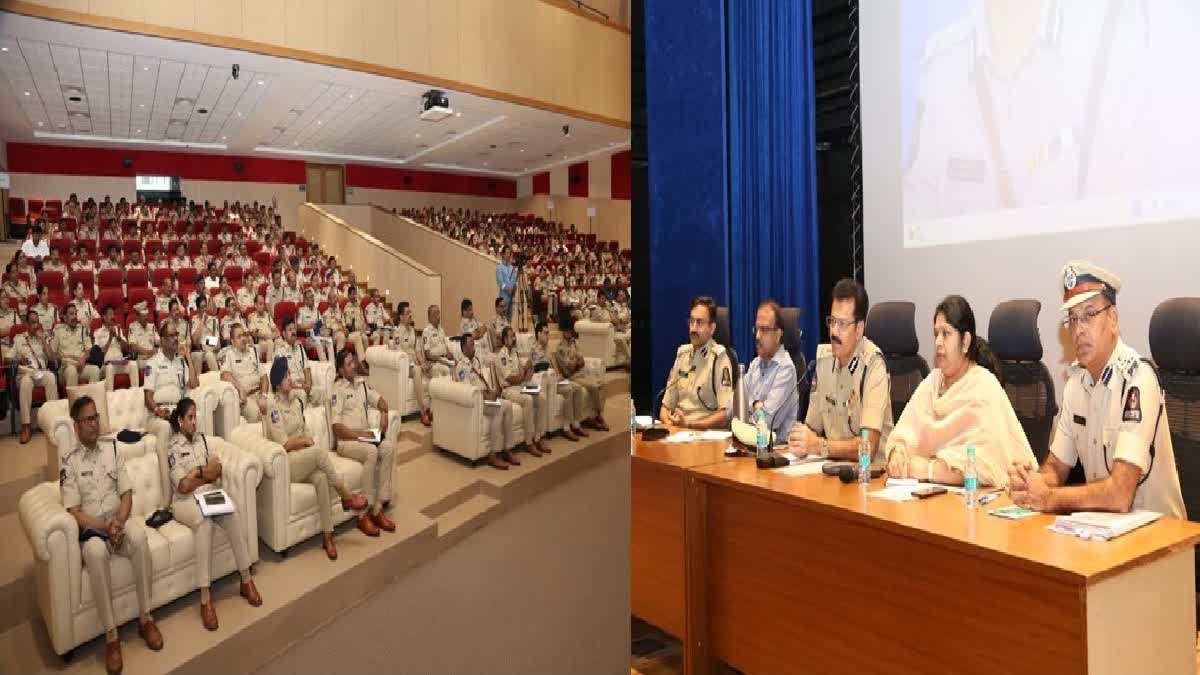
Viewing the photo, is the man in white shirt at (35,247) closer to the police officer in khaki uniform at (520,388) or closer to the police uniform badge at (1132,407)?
the police officer in khaki uniform at (520,388)

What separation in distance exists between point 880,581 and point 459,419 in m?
1.71

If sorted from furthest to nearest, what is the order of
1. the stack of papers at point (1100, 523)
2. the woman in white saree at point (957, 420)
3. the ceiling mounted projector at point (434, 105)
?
the woman in white saree at point (957, 420) → the stack of papers at point (1100, 523) → the ceiling mounted projector at point (434, 105)

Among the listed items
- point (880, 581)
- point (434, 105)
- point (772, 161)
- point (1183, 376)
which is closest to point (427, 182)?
point (434, 105)

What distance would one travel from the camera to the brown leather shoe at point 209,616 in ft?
2.06

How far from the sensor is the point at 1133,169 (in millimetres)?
3615

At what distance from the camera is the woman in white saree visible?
Answer: 264 cm

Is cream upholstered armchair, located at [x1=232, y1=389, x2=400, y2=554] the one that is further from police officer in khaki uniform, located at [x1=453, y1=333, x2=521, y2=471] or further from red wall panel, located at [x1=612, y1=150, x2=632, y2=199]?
red wall panel, located at [x1=612, y1=150, x2=632, y2=199]

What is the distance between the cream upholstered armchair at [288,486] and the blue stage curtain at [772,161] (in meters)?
4.78

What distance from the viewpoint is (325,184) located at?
808 millimetres

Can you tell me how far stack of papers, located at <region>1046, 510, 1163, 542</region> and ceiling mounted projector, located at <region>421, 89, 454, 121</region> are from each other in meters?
1.92

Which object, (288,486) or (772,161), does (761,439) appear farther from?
(772,161)

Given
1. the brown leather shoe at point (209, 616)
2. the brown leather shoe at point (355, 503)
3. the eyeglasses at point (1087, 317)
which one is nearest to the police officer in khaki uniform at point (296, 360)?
the brown leather shoe at point (355, 503)

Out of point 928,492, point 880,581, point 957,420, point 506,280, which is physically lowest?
point 880,581

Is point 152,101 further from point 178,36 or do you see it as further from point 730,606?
point 730,606
